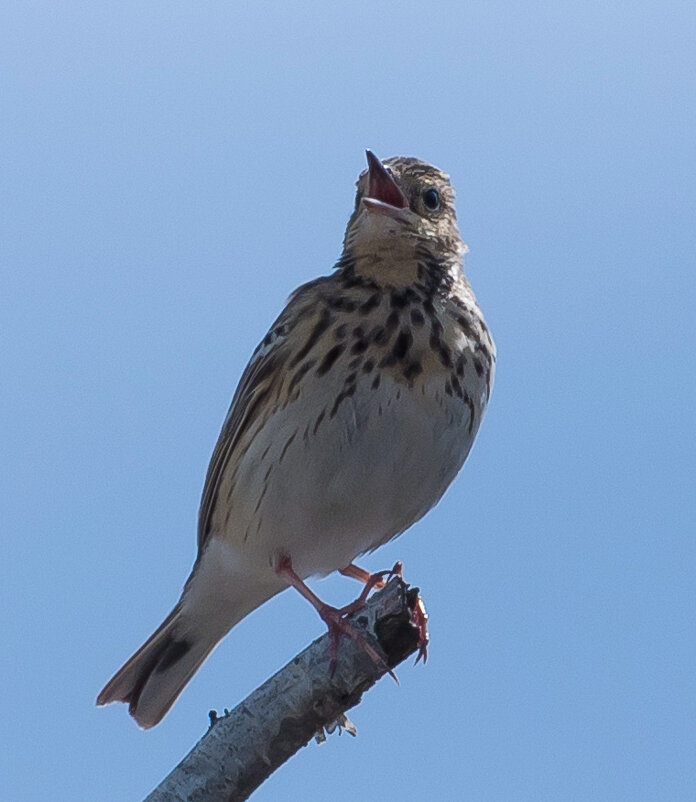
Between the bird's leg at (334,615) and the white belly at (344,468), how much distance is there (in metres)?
0.09

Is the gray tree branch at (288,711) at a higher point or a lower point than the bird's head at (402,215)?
lower

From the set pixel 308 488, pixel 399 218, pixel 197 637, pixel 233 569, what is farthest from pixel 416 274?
pixel 197 637

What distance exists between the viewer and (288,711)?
5363 mm

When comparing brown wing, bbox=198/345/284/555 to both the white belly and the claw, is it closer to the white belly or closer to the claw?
the white belly

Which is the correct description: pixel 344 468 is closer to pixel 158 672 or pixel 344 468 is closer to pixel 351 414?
pixel 351 414

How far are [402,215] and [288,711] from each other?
314 centimetres

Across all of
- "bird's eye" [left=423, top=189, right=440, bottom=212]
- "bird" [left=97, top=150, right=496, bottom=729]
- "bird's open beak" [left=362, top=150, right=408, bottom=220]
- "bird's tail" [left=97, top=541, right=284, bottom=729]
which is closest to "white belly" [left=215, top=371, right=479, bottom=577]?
"bird" [left=97, top=150, right=496, bottom=729]

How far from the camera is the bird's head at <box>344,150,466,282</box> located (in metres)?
7.26

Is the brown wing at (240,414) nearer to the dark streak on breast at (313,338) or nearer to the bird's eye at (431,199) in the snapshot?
the dark streak on breast at (313,338)

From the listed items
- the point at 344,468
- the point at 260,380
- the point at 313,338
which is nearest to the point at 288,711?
the point at 344,468

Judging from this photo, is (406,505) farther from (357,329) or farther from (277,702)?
(277,702)

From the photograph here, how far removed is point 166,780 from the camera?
5.12 meters

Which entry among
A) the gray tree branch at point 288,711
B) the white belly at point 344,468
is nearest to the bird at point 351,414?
the white belly at point 344,468

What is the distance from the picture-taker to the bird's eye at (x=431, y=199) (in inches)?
299
